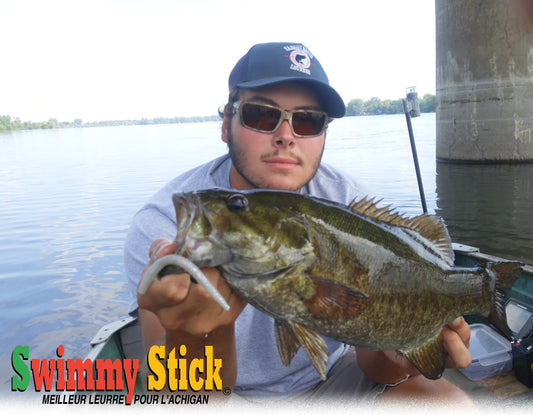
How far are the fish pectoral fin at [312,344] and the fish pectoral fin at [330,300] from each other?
0.11m

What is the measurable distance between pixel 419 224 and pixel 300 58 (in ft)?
5.41

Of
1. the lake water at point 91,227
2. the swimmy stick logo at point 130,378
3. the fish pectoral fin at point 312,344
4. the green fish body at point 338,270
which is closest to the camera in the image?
the green fish body at point 338,270

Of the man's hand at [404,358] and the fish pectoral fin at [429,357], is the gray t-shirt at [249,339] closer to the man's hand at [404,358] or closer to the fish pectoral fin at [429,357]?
the man's hand at [404,358]

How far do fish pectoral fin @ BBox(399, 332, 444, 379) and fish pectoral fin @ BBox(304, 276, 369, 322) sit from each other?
549mm

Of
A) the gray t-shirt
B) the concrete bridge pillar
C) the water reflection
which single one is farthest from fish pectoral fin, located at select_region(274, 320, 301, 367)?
the concrete bridge pillar

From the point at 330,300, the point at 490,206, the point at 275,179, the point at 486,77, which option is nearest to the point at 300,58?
the point at 275,179

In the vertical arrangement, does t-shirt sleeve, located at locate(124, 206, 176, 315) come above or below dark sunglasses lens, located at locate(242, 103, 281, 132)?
below

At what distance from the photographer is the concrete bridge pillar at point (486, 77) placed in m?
19.8

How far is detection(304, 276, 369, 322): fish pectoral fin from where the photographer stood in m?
1.76

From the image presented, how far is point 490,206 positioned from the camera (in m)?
16.1

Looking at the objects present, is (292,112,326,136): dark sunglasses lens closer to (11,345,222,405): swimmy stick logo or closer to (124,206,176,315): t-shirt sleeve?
(124,206,176,315): t-shirt sleeve

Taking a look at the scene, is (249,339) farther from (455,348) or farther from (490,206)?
(490,206)

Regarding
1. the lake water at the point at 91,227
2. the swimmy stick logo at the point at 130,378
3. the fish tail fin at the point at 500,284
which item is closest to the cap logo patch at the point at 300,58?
the lake water at the point at 91,227

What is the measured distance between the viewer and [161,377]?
2.37m
